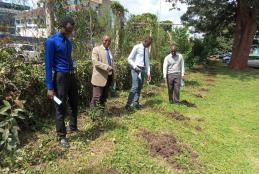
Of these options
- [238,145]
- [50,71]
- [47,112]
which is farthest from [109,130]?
[238,145]

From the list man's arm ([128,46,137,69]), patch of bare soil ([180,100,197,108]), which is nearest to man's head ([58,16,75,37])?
man's arm ([128,46,137,69])

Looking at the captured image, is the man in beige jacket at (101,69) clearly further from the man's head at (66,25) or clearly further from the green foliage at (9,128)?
the green foliage at (9,128)

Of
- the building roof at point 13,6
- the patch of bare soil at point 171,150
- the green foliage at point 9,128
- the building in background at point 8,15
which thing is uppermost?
the building roof at point 13,6

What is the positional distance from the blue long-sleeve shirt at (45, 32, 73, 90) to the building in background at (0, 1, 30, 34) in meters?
2.01

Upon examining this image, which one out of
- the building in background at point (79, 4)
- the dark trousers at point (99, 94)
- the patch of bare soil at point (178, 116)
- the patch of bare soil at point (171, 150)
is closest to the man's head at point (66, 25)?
the dark trousers at point (99, 94)

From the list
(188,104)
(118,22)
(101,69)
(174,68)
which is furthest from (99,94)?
(118,22)

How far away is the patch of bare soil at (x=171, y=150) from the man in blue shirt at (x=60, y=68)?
4.98ft

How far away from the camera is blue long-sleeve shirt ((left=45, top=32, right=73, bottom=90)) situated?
16.5 ft

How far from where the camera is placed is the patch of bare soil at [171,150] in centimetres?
536

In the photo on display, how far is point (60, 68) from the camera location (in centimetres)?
526

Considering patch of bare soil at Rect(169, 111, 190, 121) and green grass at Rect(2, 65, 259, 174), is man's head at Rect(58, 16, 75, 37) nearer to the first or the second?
green grass at Rect(2, 65, 259, 174)

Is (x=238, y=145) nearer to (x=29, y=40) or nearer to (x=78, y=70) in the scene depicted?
(x=78, y=70)

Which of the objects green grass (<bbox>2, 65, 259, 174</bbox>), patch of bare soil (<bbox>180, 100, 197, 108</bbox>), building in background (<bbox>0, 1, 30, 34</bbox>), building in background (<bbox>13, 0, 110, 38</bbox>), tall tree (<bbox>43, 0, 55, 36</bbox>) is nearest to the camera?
green grass (<bbox>2, 65, 259, 174</bbox>)

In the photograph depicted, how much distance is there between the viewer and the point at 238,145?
6559mm
